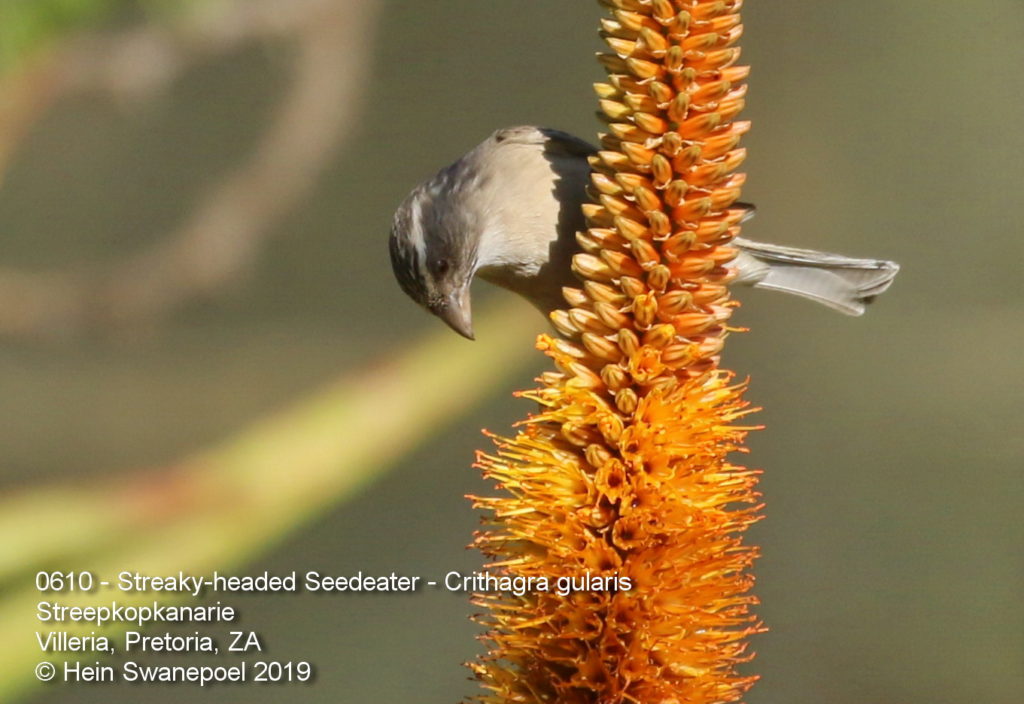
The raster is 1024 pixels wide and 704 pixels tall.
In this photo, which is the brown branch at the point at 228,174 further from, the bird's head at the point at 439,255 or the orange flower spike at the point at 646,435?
the orange flower spike at the point at 646,435

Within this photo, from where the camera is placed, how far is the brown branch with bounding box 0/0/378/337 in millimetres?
2941

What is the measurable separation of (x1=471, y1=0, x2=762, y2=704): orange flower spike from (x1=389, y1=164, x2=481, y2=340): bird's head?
25.6 inches

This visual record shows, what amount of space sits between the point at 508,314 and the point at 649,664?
207cm

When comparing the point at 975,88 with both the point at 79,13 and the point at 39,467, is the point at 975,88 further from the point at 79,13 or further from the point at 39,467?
the point at 39,467

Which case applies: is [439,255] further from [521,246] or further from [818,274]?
[818,274]

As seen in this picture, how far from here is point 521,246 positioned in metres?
1.66

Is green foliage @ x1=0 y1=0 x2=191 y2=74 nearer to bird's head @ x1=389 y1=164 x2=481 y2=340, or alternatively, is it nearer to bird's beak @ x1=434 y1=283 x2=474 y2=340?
bird's head @ x1=389 y1=164 x2=481 y2=340

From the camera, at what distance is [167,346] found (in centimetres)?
297

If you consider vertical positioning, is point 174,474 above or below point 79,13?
below

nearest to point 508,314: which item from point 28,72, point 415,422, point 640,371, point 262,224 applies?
point 415,422

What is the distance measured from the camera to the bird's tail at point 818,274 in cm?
163

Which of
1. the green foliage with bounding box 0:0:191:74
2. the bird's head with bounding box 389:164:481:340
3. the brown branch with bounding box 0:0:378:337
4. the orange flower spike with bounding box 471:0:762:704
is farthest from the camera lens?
the brown branch with bounding box 0:0:378:337

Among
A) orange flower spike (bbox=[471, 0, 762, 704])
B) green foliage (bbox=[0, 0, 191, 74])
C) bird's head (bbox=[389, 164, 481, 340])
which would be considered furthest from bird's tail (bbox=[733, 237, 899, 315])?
green foliage (bbox=[0, 0, 191, 74])

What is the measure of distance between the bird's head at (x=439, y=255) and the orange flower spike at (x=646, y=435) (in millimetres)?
650
